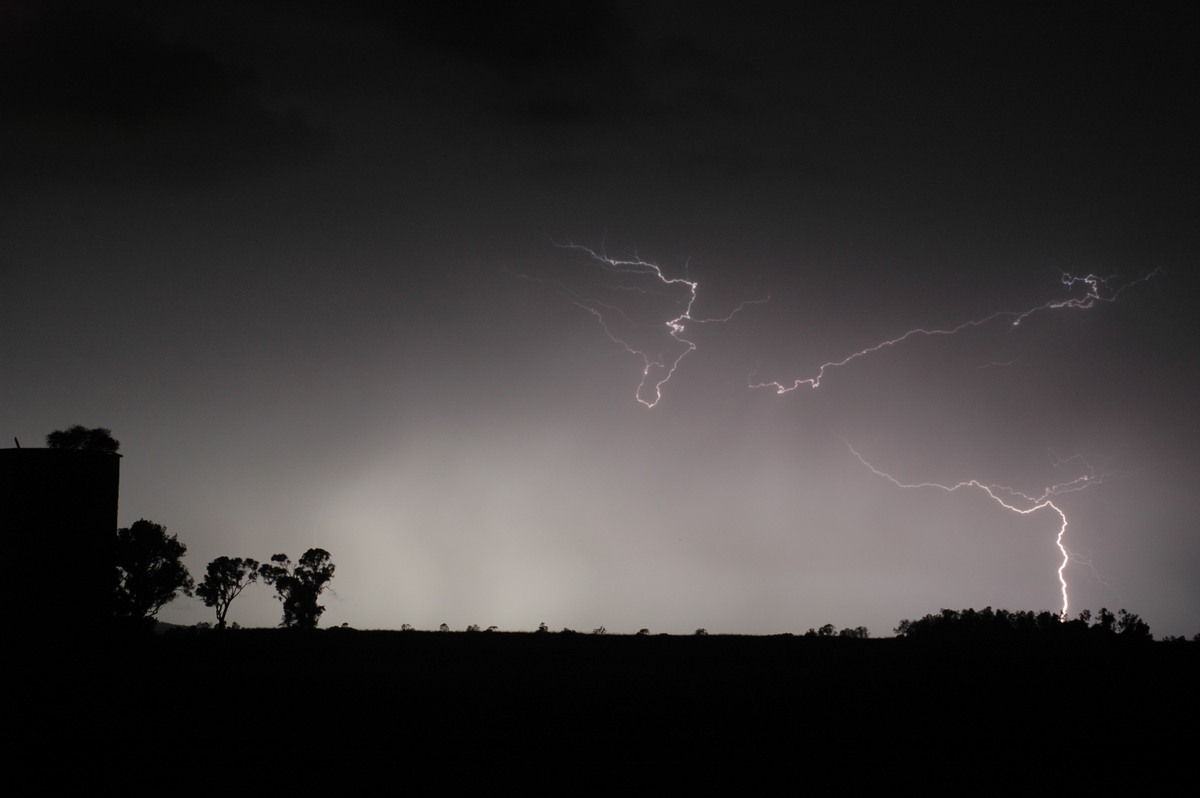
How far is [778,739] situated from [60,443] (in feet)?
85.3

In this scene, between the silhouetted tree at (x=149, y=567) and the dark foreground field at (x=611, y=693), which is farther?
the silhouetted tree at (x=149, y=567)

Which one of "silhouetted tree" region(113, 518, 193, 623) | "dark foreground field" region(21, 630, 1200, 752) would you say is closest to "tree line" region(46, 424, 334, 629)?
"silhouetted tree" region(113, 518, 193, 623)

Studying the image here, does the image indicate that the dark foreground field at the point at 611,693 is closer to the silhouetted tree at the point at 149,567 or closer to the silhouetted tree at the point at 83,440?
the silhouetted tree at the point at 83,440

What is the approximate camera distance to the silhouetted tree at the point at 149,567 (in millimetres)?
57750

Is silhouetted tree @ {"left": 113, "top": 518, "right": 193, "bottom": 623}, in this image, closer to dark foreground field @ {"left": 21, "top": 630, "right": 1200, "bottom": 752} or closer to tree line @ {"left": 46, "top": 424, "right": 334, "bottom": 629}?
tree line @ {"left": 46, "top": 424, "right": 334, "bottom": 629}

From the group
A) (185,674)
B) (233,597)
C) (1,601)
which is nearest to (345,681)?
(185,674)

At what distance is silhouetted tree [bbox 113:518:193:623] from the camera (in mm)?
57750

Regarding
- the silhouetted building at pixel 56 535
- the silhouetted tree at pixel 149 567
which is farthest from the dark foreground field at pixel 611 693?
the silhouetted tree at pixel 149 567

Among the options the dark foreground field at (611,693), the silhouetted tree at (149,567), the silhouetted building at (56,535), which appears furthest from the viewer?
the silhouetted tree at (149,567)

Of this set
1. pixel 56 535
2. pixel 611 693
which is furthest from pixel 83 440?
pixel 611 693

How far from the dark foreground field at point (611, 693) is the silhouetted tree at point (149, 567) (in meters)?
30.6

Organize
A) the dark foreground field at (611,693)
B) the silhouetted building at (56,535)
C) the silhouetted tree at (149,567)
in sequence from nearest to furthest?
the dark foreground field at (611,693)
the silhouetted building at (56,535)
the silhouetted tree at (149,567)

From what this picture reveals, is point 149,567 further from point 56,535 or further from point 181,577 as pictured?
point 56,535

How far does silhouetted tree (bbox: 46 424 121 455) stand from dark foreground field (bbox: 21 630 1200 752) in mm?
6709
